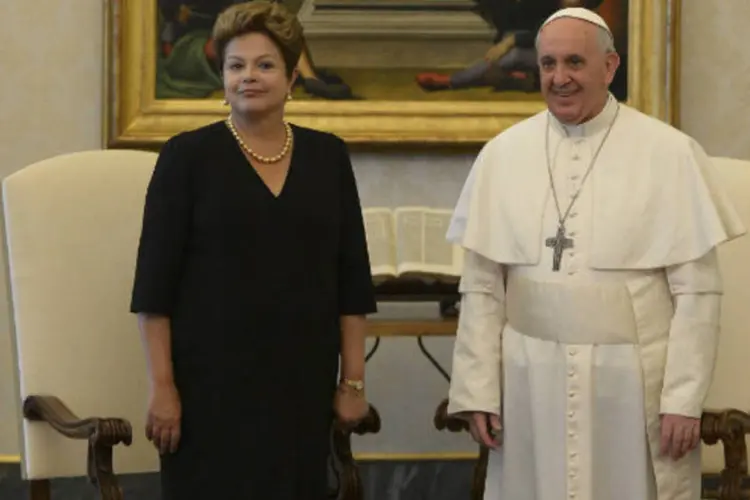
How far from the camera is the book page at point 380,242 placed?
3.73 m

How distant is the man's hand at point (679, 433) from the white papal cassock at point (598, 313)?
25 mm

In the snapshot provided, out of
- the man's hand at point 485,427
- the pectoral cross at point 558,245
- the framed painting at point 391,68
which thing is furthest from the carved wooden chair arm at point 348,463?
the framed painting at point 391,68

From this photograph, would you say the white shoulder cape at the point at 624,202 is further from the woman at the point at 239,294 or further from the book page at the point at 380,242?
the book page at the point at 380,242

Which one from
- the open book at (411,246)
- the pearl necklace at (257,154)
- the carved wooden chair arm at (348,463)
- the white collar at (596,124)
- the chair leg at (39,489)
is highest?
the white collar at (596,124)

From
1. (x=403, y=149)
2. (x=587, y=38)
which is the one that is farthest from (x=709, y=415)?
(x=403, y=149)

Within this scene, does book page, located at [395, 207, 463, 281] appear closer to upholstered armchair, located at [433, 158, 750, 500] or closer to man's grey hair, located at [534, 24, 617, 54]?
upholstered armchair, located at [433, 158, 750, 500]

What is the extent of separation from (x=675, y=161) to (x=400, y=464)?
2285 millimetres

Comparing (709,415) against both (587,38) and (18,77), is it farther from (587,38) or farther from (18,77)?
(18,77)

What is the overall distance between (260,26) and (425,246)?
1490 mm

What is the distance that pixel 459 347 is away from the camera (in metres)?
2.83

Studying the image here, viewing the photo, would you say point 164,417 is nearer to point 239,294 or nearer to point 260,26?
point 239,294

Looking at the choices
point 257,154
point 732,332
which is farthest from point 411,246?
point 257,154

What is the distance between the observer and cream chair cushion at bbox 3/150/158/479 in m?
3.12

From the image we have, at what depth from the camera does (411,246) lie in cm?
388
